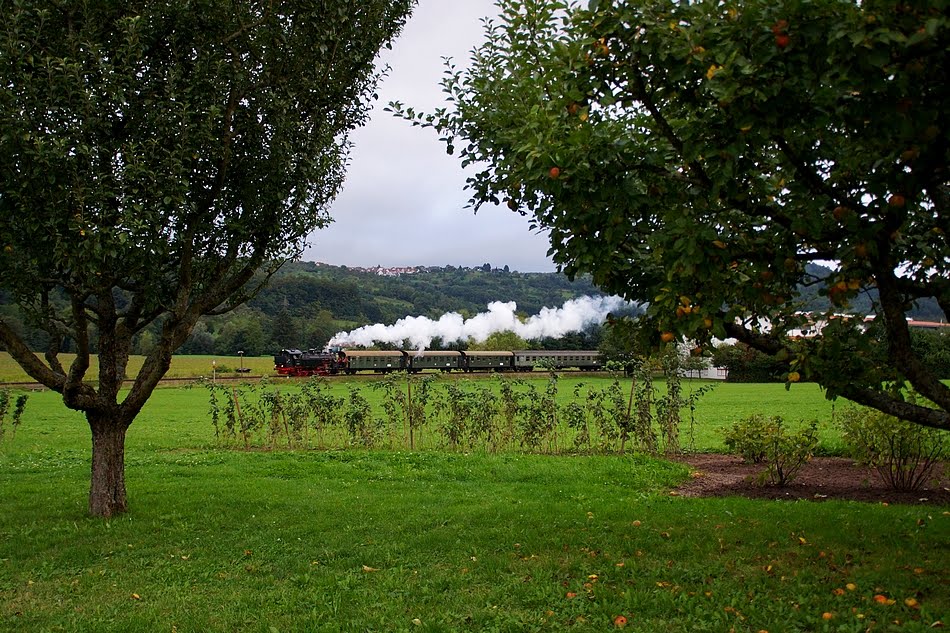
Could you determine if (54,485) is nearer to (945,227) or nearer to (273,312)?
(945,227)

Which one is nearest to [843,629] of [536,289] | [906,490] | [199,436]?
[906,490]

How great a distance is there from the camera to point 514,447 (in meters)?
15.4

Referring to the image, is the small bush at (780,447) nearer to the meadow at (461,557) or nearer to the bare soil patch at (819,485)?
the bare soil patch at (819,485)

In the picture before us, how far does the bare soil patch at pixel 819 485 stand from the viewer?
361 inches

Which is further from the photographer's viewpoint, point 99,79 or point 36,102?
point 99,79

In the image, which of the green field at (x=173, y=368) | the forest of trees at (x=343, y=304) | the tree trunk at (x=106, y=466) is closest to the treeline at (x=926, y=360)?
the forest of trees at (x=343, y=304)

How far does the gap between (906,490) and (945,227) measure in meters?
6.13

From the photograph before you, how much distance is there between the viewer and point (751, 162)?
4.54m

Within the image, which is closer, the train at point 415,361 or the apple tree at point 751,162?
the apple tree at point 751,162

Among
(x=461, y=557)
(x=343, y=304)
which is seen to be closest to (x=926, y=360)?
(x=461, y=557)

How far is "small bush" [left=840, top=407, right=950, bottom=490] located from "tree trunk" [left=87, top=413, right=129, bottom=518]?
32.9 ft

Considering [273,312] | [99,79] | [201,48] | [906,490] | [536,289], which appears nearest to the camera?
[99,79]

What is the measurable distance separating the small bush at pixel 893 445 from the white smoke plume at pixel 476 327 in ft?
204

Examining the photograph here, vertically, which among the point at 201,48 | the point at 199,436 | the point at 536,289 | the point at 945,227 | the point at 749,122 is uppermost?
the point at 536,289
